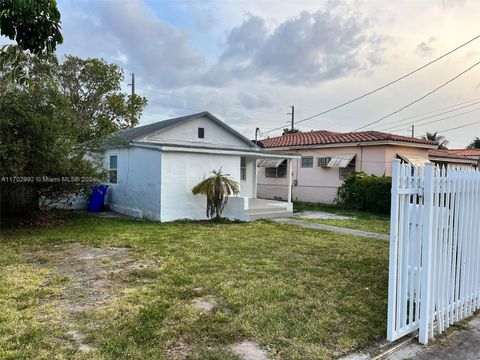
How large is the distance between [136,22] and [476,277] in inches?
450

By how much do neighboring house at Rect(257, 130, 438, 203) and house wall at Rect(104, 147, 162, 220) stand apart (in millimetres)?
10499

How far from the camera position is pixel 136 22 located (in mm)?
11594

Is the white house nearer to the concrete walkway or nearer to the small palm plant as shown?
the small palm plant

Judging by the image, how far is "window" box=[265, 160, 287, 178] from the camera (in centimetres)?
2200

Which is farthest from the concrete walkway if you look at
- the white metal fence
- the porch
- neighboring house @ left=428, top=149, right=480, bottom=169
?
neighboring house @ left=428, top=149, right=480, bottom=169

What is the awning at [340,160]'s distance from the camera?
18891mm

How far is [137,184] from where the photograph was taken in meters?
13.3

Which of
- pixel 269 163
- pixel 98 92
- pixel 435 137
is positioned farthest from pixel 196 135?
pixel 435 137

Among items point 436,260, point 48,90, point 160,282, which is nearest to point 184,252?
point 160,282

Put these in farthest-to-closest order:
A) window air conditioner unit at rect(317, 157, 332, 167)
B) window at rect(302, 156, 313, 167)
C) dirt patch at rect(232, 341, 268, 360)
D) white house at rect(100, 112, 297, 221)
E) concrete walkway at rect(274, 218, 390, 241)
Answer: window at rect(302, 156, 313, 167)
window air conditioner unit at rect(317, 157, 332, 167)
white house at rect(100, 112, 297, 221)
concrete walkway at rect(274, 218, 390, 241)
dirt patch at rect(232, 341, 268, 360)

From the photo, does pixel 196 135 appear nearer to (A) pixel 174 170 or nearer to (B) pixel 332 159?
(A) pixel 174 170

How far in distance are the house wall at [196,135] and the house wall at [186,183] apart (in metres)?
2.83

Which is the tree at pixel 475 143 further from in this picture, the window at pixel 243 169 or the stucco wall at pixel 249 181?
the window at pixel 243 169

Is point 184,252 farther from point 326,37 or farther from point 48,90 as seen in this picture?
point 326,37
